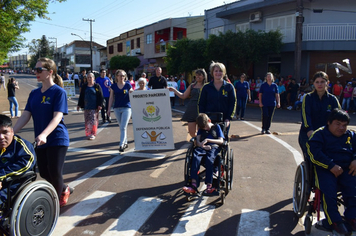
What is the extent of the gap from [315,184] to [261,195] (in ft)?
4.39

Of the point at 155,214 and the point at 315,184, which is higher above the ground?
the point at 315,184


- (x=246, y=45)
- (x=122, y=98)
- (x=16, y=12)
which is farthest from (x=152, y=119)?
(x=246, y=45)

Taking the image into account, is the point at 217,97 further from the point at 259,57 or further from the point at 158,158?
the point at 259,57

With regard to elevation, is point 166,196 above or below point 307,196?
below

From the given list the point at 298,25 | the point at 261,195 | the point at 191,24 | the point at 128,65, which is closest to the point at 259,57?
the point at 298,25

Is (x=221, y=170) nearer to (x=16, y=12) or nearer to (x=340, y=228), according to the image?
(x=340, y=228)

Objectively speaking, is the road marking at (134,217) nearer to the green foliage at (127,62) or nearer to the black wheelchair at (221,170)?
the black wheelchair at (221,170)

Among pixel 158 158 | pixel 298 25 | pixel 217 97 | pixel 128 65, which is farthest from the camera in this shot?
pixel 128 65

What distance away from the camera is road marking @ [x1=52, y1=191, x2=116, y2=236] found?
12.0ft

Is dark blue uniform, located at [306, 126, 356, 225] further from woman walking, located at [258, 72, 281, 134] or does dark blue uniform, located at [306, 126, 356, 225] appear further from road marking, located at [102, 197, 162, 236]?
woman walking, located at [258, 72, 281, 134]

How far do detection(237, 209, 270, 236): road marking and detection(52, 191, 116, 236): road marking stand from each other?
6.57ft

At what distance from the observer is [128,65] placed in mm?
45062

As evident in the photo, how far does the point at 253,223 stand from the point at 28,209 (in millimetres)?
2596

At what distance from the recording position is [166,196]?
4.64 meters
